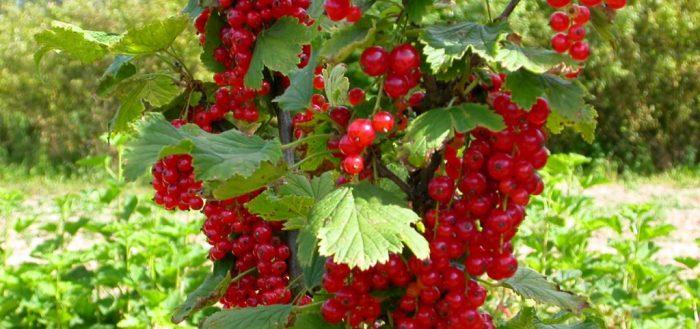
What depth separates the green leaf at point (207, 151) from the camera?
105 cm

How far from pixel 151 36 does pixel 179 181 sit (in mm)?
273

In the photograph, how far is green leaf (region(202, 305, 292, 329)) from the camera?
1.23m

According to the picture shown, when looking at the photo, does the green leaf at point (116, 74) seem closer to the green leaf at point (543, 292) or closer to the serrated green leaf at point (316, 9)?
the serrated green leaf at point (316, 9)

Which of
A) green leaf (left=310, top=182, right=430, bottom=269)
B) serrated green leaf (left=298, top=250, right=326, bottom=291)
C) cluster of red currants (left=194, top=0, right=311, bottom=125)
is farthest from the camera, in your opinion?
cluster of red currants (left=194, top=0, right=311, bottom=125)

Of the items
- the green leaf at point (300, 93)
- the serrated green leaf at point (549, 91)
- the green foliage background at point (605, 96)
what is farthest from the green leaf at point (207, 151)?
the green foliage background at point (605, 96)

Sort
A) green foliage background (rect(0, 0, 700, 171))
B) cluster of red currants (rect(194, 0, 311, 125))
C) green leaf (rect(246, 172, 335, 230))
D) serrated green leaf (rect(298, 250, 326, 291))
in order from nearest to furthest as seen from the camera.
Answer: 1. green leaf (rect(246, 172, 335, 230))
2. serrated green leaf (rect(298, 250, 326, 291))
3. cluster of red currants (rect(194, 0, 311, 125))
4. green foliage background (rect(0, 0, 700, 171))

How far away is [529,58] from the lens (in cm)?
98

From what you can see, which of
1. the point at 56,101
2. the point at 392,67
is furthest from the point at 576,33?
the point at 56,101

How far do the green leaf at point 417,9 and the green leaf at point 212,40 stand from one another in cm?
60

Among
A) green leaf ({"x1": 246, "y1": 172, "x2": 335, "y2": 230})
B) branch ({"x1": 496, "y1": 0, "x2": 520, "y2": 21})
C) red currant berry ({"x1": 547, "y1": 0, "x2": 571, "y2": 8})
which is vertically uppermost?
red currant berry ({"x1": 547, "y1": 0, "x2": 571, "y2": 8})

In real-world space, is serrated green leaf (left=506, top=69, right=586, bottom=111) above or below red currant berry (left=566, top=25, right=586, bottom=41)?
below

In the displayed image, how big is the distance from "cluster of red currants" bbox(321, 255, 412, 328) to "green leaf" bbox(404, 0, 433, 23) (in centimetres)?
32

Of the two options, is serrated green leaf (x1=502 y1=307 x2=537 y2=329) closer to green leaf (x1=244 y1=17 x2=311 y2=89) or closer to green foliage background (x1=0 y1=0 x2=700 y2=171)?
green leaf (x1=244 y1=17 x2=311 y2=89)

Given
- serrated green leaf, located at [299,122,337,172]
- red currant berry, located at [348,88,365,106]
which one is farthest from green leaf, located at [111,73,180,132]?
red currant berry, located at [348,88,365,106]
